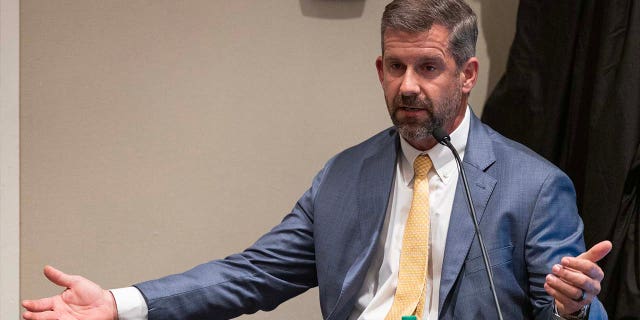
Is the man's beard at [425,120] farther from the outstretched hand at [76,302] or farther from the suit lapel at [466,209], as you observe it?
the outstretched hand at [76,302]

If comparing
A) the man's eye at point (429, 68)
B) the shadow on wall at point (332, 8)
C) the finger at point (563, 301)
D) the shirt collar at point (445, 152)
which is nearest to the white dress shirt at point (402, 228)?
the shirt collar at point (445, 152)

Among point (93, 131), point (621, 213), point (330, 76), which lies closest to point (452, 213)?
point (621, 213)

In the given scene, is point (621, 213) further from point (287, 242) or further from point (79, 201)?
point (79, 201)

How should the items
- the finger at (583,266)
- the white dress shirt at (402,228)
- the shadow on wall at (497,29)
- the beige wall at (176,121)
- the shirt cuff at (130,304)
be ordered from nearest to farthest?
the finger at (583,266) → the shirt cuff at (130,304) → the white dress shirt at (402,228) → the beige wall at (176,121) → the shadow on wall at (497,29)

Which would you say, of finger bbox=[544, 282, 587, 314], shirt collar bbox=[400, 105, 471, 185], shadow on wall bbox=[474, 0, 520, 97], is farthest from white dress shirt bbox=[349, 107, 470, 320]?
shadow on wall bbox=[474, 0, 520, 97]

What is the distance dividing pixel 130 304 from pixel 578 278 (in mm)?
931

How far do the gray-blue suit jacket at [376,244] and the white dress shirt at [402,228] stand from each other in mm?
28

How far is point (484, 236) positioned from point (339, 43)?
1.04 metres

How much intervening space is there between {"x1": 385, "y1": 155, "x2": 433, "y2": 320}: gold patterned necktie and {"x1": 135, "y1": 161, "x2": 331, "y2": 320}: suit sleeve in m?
0.28

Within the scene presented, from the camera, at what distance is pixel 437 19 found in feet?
6.88

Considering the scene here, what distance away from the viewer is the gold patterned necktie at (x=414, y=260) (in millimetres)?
2094

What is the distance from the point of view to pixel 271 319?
291 cm

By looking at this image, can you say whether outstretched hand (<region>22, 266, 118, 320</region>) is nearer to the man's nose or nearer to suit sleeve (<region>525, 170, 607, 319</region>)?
the man's nose

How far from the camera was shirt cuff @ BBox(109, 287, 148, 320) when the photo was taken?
6.63 ft
